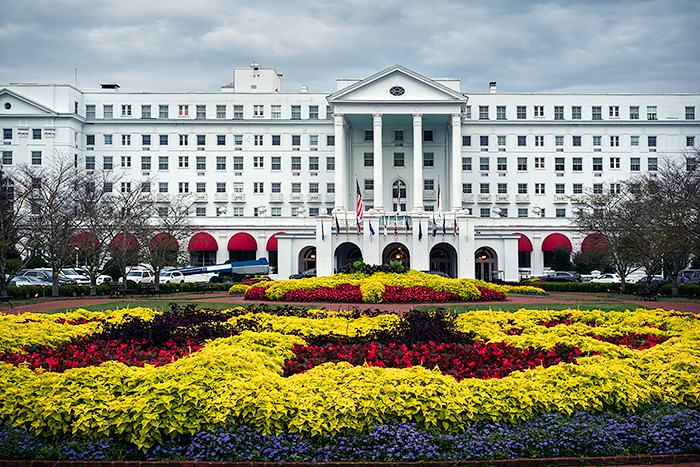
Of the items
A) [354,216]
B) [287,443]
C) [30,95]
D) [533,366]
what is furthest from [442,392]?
[30,95]

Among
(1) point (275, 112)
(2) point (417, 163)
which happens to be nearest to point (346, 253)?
(2) point (417, 163)

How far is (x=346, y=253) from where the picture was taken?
219ft

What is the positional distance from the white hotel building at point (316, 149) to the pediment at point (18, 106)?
0.56ft

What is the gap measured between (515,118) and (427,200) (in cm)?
1617

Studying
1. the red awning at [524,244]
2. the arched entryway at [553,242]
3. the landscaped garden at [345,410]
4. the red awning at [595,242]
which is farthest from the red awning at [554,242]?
the landscaped garden at [345,410]

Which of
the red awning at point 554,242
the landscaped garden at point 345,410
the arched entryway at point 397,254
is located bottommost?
the landscaped garden at point 345,410

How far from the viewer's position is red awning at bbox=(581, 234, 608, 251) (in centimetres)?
5317

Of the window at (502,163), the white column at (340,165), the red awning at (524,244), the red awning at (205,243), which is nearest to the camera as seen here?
the white column at (340,165)

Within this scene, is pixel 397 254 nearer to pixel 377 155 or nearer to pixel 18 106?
pixel 377 155

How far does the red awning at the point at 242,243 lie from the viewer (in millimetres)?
75625

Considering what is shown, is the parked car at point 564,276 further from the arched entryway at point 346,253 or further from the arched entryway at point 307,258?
the arched entryway at point 307,258

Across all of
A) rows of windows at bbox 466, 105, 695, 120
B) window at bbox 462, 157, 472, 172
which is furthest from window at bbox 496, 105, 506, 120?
window at bbox 462, 157, 472, 172

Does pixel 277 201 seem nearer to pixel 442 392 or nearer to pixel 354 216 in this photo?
pixel 354 216

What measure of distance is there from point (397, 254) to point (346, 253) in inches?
216
